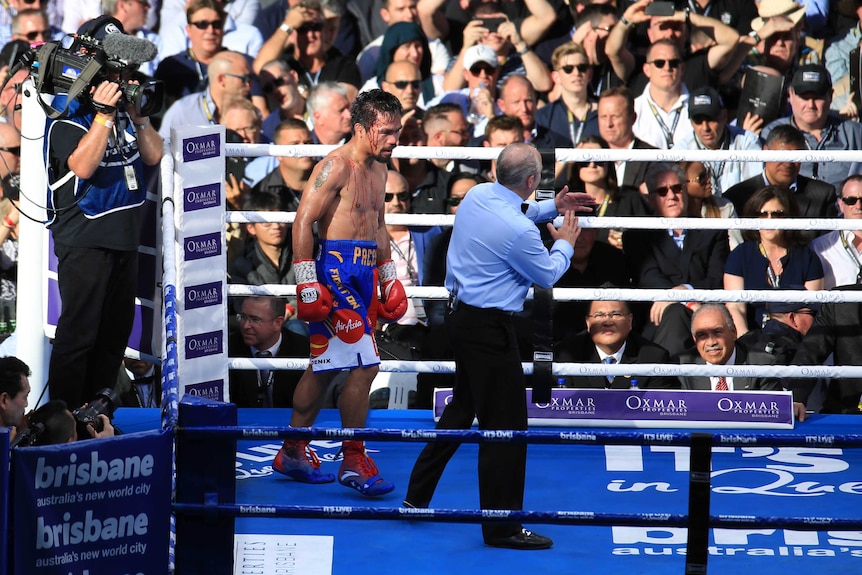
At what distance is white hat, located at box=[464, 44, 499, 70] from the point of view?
293 inches

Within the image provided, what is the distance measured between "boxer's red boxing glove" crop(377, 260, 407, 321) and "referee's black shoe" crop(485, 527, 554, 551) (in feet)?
3.55

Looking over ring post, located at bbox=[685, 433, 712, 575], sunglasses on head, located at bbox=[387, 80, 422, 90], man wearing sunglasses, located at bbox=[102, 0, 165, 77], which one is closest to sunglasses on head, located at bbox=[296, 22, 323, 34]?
sunglasses on head, located at bbox=[387, 80, 422, 90]

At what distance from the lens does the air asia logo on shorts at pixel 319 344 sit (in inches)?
180

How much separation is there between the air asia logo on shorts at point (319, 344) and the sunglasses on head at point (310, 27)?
3883mm

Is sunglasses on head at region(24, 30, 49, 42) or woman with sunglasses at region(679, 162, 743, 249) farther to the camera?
sunglasses on head at region(24, 30, 49, 42)

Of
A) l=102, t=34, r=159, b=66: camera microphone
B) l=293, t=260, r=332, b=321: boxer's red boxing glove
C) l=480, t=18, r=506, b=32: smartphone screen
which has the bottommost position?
l=293, t=260, r=332, b=321: boxer's red boxing glove

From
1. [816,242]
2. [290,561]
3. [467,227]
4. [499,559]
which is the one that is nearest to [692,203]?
[816,242]

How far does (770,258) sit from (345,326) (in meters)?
2.65

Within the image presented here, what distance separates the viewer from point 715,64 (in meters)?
7.59

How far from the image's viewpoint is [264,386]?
5.82 m

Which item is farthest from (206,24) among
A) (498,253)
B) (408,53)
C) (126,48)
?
(498,253)

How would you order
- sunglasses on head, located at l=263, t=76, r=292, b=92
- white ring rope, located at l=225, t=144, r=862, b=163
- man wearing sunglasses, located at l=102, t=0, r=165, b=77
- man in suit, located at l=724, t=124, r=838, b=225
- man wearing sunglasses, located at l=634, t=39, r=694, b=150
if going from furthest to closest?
man wearing sunglasses, located at l=102, t=0, r=165, b=77
sunglasses on head, located at l=263, t=76, r=292, b=92
man wearing sunglasses, located at l=634, t=39, r=694, b=150
man in suit, located at l=724, t=124, r=838, b=225
white ring rope, located at l=225, t=144, r=862, b=163

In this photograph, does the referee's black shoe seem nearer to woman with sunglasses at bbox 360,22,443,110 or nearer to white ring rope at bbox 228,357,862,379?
white ring rope at bbox 228,357,862,379

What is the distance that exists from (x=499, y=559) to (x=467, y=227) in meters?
1.18
